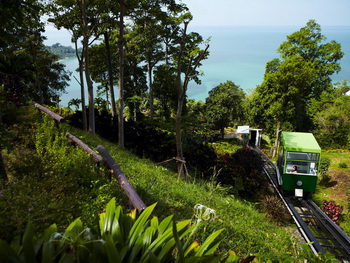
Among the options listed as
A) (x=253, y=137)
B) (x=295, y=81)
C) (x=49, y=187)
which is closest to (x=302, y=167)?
(x=49, y=187)

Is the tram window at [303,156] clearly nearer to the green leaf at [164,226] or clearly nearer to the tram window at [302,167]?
the tram window at [302,167]

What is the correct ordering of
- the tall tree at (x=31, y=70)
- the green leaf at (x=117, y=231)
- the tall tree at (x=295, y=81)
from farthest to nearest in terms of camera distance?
the tall tree at (x=295, y=81), the tall tree at (x=31, y=70), the green leaf at (x=117, y=231)

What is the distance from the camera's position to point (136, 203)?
3.02 metres

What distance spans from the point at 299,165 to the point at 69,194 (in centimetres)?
1075

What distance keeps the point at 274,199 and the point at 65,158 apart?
825 cm

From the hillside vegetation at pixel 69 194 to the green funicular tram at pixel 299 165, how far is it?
5516mm

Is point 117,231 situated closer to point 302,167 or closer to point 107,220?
point 107,220

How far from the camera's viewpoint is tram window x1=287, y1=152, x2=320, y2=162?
11422 millimetres

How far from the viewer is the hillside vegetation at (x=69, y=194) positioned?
8.96 ft

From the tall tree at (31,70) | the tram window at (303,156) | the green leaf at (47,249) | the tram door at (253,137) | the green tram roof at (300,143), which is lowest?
the tram door at (253,137)

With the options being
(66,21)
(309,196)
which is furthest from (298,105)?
(66,21)

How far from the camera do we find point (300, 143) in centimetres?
1177

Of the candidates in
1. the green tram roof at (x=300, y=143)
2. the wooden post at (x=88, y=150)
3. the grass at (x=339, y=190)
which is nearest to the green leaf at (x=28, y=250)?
the wooden post at (x=88, y=150)

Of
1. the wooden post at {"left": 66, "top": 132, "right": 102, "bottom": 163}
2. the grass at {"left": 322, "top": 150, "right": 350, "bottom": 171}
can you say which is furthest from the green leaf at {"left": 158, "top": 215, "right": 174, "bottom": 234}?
the grass at {"left": 322, "top": 150, "right": 350, "bottom": 171}
